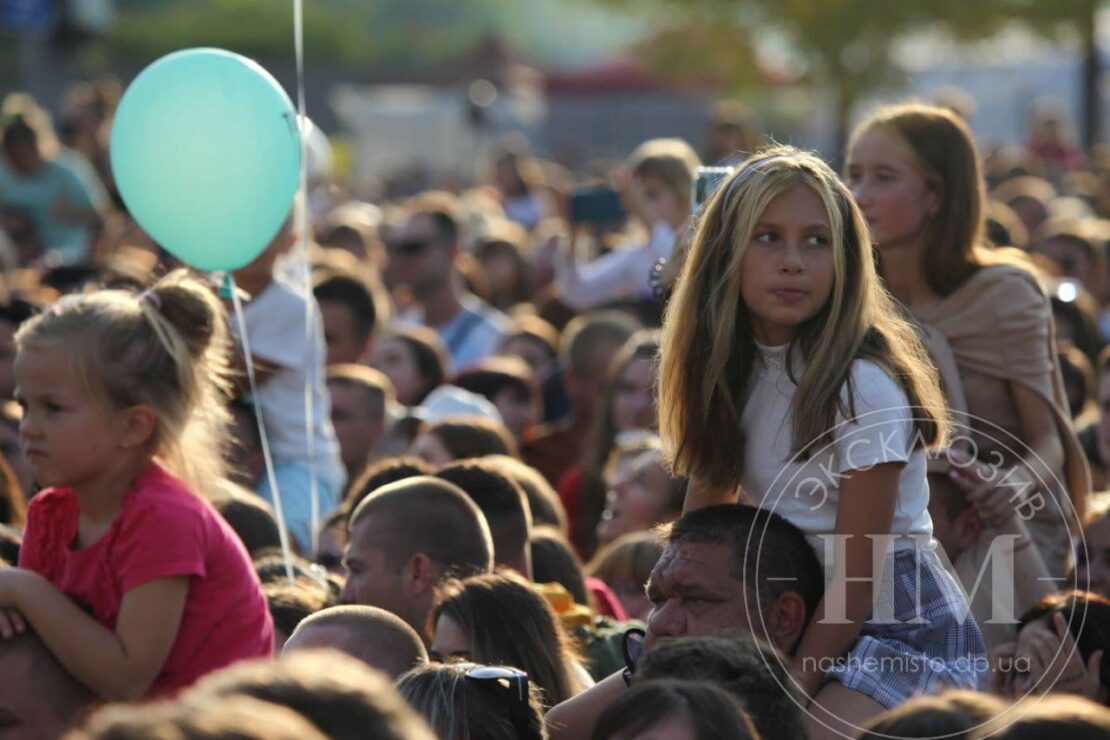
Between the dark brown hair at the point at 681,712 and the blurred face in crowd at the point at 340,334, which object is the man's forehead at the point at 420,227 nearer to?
the blurred face in crowd at the point at 340,334

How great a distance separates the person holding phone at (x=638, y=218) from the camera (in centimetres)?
786

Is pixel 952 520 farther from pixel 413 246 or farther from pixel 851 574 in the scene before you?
pixel 413 246

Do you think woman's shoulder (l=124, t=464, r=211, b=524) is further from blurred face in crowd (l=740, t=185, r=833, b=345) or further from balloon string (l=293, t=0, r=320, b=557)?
balloon string (l=293, t=0, r=320, b=557)

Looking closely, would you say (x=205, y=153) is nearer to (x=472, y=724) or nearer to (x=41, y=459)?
(x=41, y=459)

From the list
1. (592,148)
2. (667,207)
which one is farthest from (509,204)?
(592,148)

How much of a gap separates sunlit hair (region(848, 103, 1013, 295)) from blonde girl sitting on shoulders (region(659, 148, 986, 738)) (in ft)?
2.54

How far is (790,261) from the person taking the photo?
3562 mm

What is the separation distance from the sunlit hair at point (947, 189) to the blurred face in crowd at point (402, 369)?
3.73 m

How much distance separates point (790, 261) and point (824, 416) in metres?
0.33

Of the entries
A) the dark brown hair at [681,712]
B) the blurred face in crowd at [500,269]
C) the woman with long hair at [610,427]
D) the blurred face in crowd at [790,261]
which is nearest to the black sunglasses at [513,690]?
the dark brown hair at [681,712]

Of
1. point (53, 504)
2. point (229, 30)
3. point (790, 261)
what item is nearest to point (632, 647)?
point (790, 261)

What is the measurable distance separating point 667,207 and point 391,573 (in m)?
3.87

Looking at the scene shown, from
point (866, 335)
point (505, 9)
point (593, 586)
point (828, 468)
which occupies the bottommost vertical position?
point (593, 586)

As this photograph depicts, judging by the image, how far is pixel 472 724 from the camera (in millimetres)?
3176
